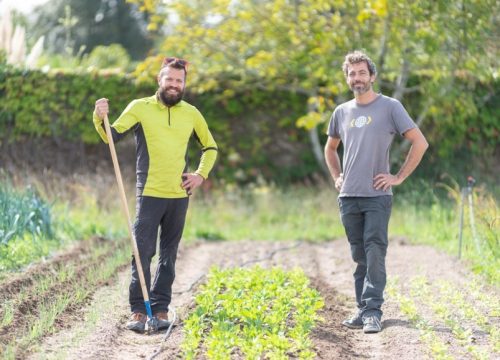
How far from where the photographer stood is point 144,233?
6000 mm

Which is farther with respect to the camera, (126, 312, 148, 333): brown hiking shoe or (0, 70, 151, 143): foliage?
(0, 70, 151, 143): foliage

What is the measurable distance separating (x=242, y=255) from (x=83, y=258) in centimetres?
205

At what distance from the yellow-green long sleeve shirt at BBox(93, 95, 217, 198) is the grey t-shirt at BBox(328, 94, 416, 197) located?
44.6 inches

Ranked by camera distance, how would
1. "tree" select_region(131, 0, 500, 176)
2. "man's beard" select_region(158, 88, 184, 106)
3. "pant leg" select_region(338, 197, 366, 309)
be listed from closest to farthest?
"man's beard" select_region(158, 88, 184, 106) → "pant leg" select_region(338, 197, 366, 309) → "tree" select_region(131, 0, 500, 176)

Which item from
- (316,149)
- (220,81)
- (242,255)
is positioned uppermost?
(220,81)

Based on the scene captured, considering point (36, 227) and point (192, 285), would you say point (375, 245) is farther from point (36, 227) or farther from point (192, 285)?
point (36, 227)

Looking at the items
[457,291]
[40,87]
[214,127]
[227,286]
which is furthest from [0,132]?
[457,291]

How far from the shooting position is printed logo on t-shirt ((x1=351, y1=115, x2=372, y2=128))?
6023mm

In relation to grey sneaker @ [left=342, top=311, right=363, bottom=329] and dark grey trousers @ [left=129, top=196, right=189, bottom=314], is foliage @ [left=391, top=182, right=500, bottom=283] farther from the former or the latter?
dark grey trousers @ [left=129, top=196, right=189, bottom=314]

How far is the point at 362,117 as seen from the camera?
19.9 feet

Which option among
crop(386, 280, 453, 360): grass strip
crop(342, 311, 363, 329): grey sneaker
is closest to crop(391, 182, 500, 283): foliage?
crop(386, 280, 453, 360): grass strip

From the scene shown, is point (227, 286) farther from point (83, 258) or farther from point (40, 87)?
point (40, 87)

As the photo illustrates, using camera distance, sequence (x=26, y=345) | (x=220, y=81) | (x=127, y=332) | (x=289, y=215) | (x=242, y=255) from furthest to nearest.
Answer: (x=220, y=81) → (x=289, y=215) → (x=242, y=255) → (x=127, y=332) → (x=26, y=345)

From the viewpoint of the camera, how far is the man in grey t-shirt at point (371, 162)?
236 inches
